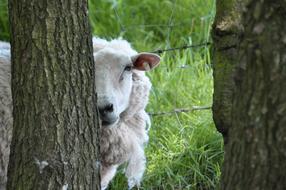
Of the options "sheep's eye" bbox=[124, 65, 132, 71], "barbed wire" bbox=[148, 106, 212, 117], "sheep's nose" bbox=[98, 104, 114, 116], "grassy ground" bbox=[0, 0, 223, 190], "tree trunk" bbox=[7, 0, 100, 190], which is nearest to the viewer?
"tree trunk" bbox=[7, 0, 100, 190]

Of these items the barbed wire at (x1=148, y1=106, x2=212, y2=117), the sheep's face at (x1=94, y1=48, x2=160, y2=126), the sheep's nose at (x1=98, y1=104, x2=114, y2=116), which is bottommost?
the barbed wire at (x1=148, y1=106, x2=212, y2=117)

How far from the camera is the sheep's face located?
12.1 ft

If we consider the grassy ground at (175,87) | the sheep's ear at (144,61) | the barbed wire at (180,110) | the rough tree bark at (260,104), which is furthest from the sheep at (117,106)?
the rough tree bark at (260,104)

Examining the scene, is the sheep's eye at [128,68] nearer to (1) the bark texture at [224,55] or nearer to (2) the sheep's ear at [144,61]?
(2) the sheep's ear at [144,61]

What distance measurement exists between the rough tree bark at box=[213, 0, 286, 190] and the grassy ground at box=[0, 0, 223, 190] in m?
2.21

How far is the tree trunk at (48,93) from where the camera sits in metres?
3.00

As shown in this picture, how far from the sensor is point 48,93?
9.82 feet

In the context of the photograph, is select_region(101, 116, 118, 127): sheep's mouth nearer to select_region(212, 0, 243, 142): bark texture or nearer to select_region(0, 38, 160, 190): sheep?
select_region(0, 38, 160, 190): sheep

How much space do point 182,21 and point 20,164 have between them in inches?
143

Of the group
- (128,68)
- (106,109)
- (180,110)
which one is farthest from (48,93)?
(180,110)

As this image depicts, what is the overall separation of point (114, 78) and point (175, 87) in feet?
5.12

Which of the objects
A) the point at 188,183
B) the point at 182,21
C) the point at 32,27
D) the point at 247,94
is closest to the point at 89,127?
the point at 32,27

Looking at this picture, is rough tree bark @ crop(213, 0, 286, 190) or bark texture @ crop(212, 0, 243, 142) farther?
bark texture @ crop(212, 0, 243, 142)

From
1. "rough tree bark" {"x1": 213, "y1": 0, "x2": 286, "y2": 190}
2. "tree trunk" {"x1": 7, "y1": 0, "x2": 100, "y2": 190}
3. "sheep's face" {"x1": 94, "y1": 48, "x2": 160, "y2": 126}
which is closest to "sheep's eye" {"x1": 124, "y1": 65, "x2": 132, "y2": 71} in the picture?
"sheep's face" {"x1": 94, "y1": 48, "x2": 160, "y2": 126}
